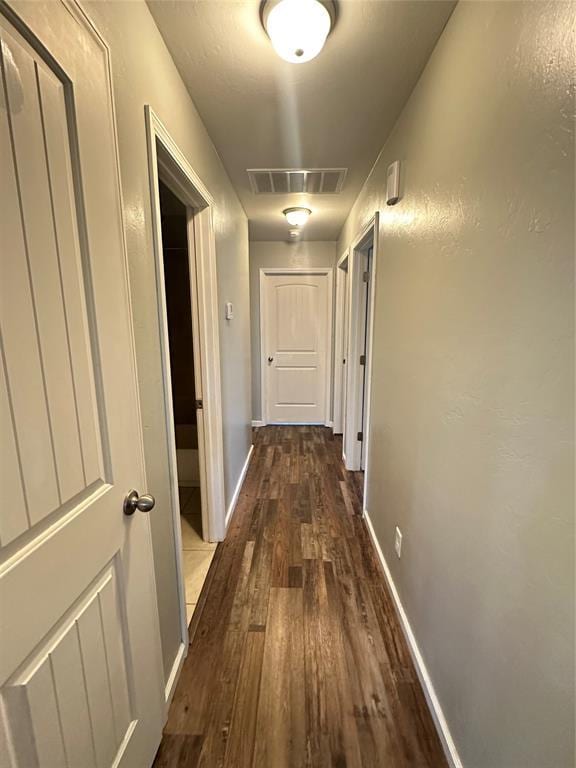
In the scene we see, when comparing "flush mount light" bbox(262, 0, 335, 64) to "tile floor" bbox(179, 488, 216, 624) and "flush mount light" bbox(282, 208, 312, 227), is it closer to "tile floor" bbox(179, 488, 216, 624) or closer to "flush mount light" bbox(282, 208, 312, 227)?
"flush mount light" bbox(282, 208, 312, 227)

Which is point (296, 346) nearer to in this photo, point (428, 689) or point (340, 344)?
point (340, 344)

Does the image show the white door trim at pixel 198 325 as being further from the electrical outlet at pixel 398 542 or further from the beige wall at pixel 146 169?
the electrical outlet at pixel 398 542

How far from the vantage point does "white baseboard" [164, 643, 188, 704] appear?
121 centimetres

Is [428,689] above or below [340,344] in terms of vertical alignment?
below

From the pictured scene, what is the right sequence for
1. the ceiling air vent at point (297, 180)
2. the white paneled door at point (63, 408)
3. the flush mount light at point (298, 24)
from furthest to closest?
1. the ceiling air vent at point (297, 180)
2. the flush mount light at point (298, 24)
3. the white paneled door at point (63, 408)

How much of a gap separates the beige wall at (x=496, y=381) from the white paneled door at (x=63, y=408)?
95cm

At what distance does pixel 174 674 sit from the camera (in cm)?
127

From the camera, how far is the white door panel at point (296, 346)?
4094mm

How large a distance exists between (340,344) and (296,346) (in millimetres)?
716

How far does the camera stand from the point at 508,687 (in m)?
0.78

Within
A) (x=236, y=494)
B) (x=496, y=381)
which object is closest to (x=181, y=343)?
(x=236, y=494)

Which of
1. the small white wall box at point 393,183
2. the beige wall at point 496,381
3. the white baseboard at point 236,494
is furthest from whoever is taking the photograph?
the white baseboard at point 236,494

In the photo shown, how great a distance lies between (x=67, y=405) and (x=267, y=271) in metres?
3.66

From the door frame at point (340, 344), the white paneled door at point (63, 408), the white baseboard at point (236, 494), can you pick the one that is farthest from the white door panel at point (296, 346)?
the white paneled door at point (63, 408)
